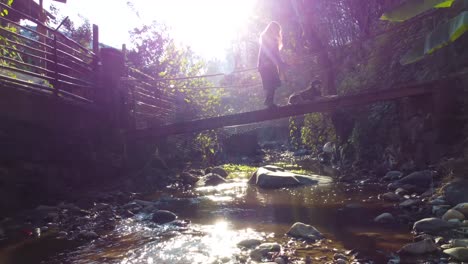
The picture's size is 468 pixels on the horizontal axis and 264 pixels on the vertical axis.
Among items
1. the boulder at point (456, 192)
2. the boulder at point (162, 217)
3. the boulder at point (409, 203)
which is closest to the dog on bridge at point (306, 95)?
the boulder at point (409, 203)

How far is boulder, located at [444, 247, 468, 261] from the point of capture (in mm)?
3348

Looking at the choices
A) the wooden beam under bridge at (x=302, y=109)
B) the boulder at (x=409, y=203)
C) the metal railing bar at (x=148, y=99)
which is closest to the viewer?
the boulder at (x=409, y=203)

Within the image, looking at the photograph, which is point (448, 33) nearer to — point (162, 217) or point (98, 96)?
point (162, 217)

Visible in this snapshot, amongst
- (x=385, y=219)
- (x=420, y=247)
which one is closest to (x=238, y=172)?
(x=385, y=219)

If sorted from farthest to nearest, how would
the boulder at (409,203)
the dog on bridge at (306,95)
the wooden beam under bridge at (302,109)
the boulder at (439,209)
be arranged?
the dog on bridge at (306,95), the wooden beam under bridge at (302,109), the boulder at (409,203), the boulder at (439,209)

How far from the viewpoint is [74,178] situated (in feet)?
26.2

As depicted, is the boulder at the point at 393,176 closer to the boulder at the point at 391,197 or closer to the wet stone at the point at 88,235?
the boulder at the point at 391,197

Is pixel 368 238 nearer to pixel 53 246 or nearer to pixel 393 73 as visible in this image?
pixel 53 246

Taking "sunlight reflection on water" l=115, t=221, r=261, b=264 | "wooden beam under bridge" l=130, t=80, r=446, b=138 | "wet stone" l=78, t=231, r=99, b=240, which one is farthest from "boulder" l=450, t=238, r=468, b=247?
"wooden beam under bridge" l=130, t=80, r=446, b=138

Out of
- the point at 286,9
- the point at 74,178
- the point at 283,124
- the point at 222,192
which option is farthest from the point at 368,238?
the point at 283,124

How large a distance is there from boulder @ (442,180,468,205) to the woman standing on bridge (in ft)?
14.8

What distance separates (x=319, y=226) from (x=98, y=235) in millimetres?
3184

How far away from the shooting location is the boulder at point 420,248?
3604mm

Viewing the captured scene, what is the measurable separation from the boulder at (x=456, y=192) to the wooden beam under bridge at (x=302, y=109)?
3264 mm
